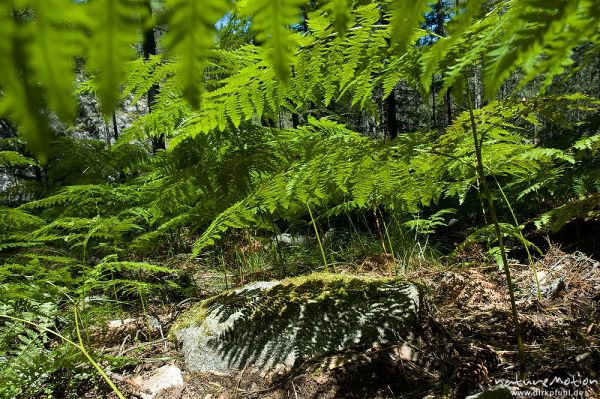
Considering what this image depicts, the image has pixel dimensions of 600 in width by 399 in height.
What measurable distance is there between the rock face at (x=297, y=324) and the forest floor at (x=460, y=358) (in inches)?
2.8

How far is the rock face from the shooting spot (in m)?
1.86

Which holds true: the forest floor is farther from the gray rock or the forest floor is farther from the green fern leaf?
the green fern leaf

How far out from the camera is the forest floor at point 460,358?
4.51ft

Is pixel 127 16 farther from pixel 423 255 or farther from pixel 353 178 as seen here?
pixel 423 255

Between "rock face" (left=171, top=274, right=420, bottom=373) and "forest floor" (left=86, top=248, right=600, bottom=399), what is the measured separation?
0.23 ft

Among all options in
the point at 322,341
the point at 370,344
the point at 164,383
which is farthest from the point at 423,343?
the point at 164,383

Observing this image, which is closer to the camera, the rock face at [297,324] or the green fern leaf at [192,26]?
the green fern leaf at [192,26]

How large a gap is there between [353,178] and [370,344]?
33.9 inches

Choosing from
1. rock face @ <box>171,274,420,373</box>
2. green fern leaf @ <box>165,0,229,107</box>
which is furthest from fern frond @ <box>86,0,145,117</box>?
rock face @ <box>171,274,420,373</box>

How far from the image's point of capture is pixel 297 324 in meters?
1.95

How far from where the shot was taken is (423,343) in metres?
1.77

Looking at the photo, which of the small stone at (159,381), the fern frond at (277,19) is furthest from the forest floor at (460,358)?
the fern frond at (277,19)

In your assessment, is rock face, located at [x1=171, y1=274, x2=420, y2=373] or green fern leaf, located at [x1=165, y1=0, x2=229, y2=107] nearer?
green fern leaf, located at [x1=165, y1=0, x2=229, y2=107]

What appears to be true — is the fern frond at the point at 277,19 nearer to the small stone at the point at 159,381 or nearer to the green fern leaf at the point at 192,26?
the green fern leaf at the point at 192,26
